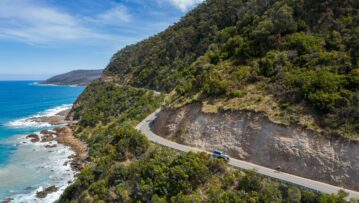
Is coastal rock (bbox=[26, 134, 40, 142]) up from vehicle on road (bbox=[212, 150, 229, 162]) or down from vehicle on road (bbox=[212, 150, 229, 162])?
down

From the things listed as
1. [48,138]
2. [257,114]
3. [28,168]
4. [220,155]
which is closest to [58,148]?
[48,138]

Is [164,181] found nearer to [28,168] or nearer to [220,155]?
[220,155]

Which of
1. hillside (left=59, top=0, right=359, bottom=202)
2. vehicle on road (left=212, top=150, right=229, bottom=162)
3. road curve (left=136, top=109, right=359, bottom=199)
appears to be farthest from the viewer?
vehicle on road (left=212, top=150, right=229, bottom=162)

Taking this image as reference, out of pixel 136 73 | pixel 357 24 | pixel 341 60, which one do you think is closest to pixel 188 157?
pixel 341 60

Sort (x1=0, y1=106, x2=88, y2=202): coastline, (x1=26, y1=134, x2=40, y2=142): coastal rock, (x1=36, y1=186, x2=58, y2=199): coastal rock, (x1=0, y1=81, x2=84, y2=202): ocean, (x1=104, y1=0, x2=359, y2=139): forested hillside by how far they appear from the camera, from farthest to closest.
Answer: (x1=26, y1=134, x2=40, y2=142): coastal rock, (x1=0, y1=81, x2=84, y2=202): ocean, (x1=0, y1=106, x2=88, y2=202): coastline, (x1=36, y1=186, x2=58, y2=199): coastal rock, (x1=104, y1=0, x2=359, y2=139): forested hillside

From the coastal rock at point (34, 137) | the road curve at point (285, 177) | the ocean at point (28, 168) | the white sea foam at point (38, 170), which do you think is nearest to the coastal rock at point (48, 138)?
the coastal rock at point (34, 137)

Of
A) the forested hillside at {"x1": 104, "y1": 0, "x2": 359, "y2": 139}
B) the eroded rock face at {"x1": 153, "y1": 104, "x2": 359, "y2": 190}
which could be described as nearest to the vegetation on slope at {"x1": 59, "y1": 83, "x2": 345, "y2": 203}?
the eroded rock face at {"x1": 153, "y1": 104, "x2": 359, "y2": 190}

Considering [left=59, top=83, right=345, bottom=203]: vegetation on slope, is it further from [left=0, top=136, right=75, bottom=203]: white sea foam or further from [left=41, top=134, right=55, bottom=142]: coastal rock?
[left=41, top=134, right=55, bottom=142]: coastal rock
